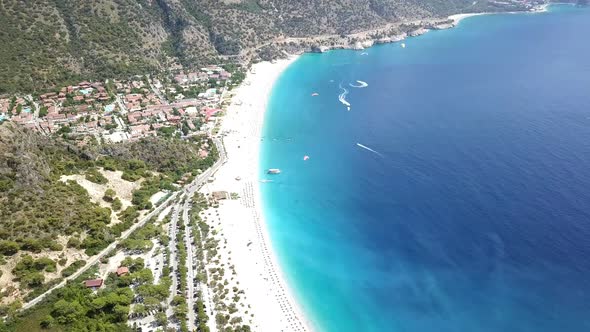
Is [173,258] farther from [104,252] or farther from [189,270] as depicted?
[104,252]

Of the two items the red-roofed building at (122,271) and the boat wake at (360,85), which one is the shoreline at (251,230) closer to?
the red-roofed building at (122,271)

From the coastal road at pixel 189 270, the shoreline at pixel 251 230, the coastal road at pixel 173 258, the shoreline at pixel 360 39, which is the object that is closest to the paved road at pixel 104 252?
the coastal road at pixel 173 258

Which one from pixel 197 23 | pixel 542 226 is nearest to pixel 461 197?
pixel 542 226

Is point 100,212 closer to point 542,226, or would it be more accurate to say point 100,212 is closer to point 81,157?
point 81,157

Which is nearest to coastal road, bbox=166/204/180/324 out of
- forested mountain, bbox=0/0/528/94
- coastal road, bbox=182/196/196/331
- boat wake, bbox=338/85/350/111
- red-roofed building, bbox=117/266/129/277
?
coastal road, bbox=182/196/196/331

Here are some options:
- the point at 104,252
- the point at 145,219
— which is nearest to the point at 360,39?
the point at 145,219
